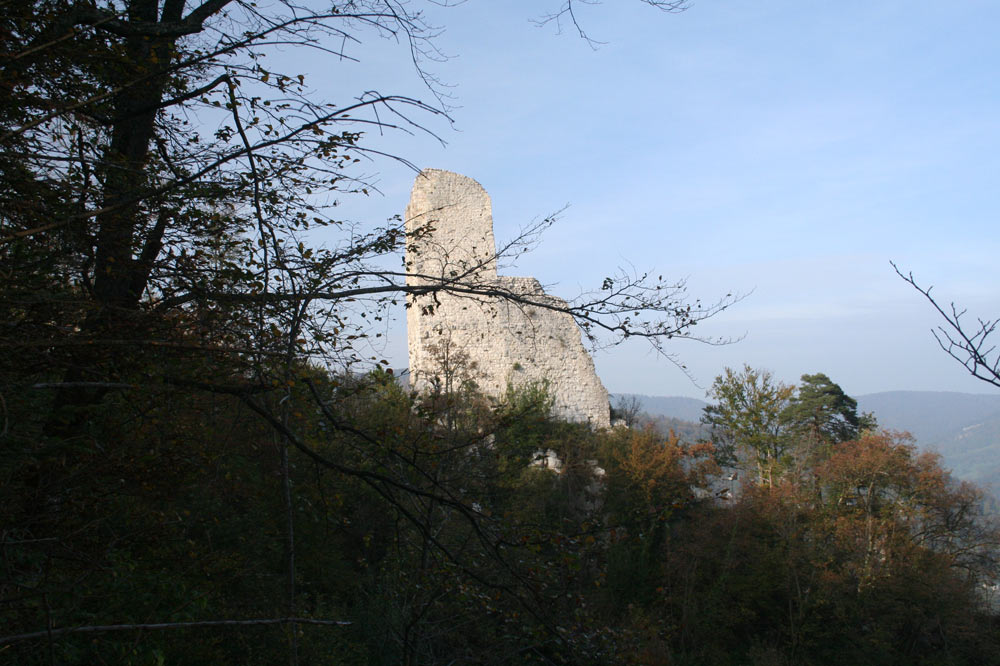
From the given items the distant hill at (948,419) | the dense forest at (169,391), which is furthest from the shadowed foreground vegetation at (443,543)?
the distant hill at (948,419)

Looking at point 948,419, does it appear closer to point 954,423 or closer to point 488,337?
point 954,423

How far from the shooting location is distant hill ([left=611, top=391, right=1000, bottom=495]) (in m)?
107

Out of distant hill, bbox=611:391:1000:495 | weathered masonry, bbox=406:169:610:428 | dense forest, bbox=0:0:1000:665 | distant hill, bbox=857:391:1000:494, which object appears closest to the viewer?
dense forest, bbox=0:0:1000:665

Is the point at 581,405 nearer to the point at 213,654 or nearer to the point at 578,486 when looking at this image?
the point at 578,486

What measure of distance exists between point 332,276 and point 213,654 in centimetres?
449

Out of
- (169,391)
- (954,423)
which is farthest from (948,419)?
(169,391)

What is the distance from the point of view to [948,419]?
539 ft

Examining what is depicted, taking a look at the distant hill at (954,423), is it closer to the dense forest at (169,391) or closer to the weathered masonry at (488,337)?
the weathered masonry at (488,337)

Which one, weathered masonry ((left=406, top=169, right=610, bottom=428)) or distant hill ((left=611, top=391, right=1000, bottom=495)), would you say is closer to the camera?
weathered masonry ((left=406, top=169, right=610, bottom=428))

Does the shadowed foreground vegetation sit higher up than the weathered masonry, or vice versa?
the weathered masonry

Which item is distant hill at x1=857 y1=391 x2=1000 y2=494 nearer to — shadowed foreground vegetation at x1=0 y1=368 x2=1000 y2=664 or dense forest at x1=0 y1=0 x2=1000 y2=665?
shadowed foreground vegetation at x1=0 y1=368 x2=1000 y2=664

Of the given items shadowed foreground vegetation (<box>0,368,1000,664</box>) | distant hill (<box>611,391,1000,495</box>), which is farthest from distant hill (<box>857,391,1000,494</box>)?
shadowed foreground vegetation (<box>0,368,1000,664</box>)

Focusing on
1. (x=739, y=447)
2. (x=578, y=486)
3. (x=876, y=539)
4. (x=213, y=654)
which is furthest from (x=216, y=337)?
(x=739, y=447)

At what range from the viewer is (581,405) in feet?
60.1
